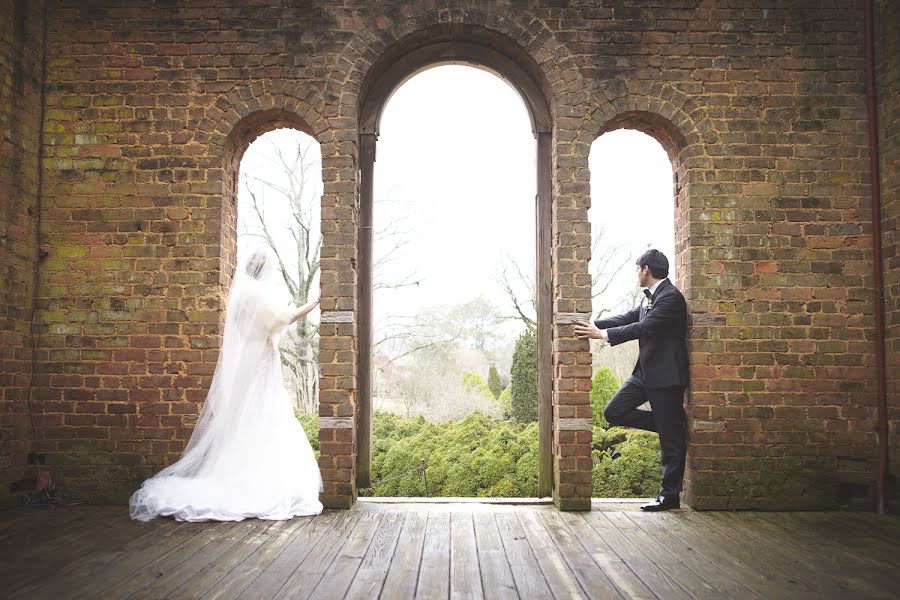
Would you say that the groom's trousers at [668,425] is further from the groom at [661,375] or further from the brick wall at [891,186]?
the brick wall at [891,186]

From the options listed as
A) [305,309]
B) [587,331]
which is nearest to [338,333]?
[305,309]

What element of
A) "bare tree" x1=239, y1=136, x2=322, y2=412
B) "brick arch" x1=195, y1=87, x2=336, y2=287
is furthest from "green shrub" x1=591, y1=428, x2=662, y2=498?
"bare tree" x1=239, y1=136, x2=322, y2=412

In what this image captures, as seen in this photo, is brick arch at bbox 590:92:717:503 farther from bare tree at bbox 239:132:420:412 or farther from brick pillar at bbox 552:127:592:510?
bare tree at bbox 239:132:420:412

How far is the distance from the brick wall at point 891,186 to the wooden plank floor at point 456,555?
0.76 meters

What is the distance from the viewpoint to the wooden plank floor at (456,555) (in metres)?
2.92

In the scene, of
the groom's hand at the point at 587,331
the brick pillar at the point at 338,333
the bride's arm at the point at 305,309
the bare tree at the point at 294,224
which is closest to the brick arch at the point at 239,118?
the brick pillar at the point at 338,333

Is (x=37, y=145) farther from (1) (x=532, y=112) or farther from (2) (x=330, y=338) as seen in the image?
(1) (x=532, y=112)

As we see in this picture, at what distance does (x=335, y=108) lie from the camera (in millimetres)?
4969

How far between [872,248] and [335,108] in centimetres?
431

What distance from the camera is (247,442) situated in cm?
454

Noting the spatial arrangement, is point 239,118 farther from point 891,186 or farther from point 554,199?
point 891,186

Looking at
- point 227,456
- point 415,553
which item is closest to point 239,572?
point 415,553

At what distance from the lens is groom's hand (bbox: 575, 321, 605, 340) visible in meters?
4.70

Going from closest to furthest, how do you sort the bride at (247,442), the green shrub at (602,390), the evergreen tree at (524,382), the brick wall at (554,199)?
the bride at (247,442) < the brick wall at (554,199) < the green shrub at (602,390) < the evergreen tree at (524,382)
